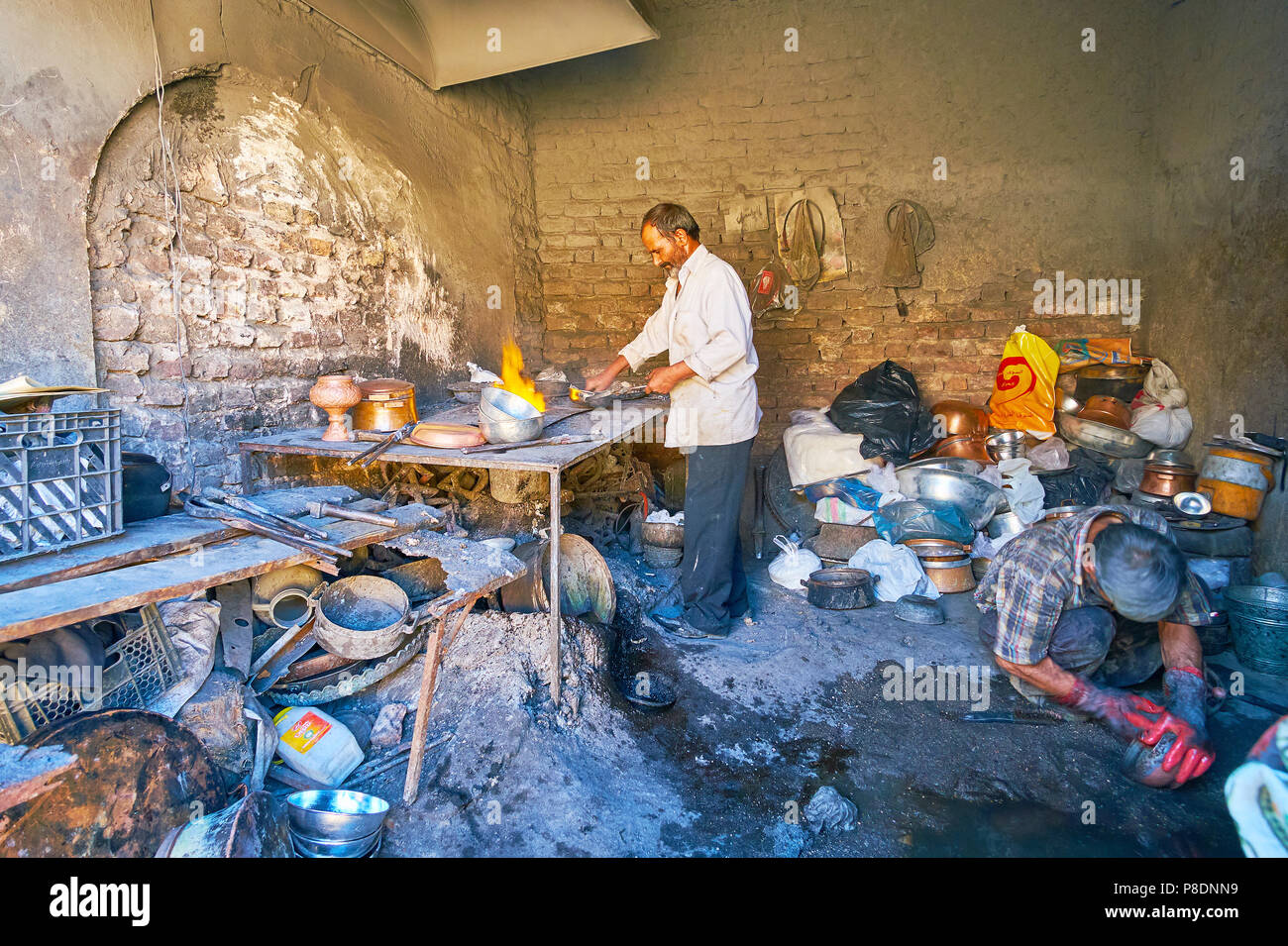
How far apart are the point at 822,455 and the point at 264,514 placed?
3.58 m

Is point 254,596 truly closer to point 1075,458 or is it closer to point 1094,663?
point 1094,663

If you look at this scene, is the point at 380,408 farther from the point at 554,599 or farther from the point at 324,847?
the point at 324,847

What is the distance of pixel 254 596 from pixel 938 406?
15.2 ft

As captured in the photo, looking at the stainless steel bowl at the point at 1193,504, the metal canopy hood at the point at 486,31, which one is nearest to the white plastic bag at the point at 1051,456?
the stainless steel bowl at the point at 1193,504

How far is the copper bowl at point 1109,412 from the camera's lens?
4.67 m

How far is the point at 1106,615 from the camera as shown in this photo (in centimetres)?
259

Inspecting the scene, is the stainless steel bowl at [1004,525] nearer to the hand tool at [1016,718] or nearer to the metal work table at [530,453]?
the hand tool at [1016,718]

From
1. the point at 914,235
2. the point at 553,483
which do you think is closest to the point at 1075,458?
the point at 914,235

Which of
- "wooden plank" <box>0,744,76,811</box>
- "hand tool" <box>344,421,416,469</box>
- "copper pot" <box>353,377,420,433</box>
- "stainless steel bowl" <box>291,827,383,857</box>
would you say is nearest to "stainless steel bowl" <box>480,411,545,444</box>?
"hand tool" <box>344,421,416,469</box>

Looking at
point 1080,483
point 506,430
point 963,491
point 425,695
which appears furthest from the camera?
point 1080,483

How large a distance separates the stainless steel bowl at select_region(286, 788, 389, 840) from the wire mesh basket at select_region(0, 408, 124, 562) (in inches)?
38.0

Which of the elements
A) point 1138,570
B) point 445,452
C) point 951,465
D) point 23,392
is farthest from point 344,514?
point 951,465

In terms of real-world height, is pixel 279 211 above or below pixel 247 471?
above

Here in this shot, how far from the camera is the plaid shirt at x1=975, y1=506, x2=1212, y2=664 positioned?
2.39m
